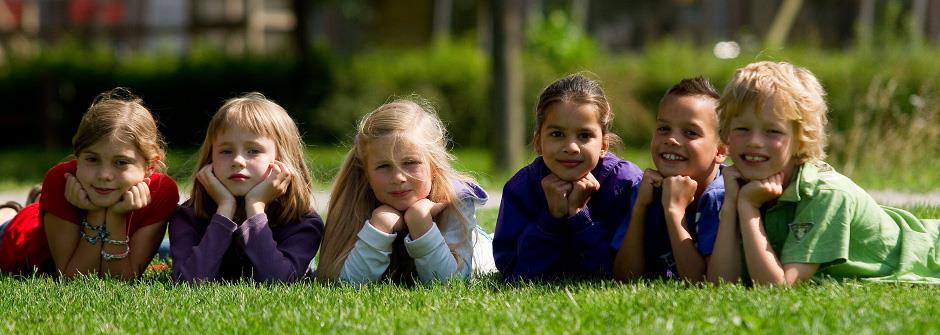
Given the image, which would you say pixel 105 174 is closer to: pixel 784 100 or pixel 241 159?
pixel 241 159

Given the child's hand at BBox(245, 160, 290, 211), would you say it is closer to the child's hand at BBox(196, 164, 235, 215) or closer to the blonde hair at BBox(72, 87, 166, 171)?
the child's hand at BBox(196, 164, 235, 215)

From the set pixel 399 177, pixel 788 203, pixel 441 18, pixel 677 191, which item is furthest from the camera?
pixel 441 18

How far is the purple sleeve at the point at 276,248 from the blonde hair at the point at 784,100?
6.95ft

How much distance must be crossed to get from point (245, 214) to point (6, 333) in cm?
151

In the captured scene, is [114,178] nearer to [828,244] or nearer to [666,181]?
[666,181]

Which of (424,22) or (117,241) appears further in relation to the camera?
(424,22)

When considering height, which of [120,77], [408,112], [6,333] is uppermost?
[408,112]

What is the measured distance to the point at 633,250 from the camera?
16.9 ft

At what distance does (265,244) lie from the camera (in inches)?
216

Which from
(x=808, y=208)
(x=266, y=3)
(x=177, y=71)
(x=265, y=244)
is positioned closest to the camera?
(x=808, y=208)

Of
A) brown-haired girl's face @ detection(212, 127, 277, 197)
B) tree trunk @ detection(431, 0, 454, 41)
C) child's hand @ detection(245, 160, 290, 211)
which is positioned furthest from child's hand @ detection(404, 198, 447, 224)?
tree trunk @ detection(431, 0, 454, 41)

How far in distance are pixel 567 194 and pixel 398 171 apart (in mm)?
834

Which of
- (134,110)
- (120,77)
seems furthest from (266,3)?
(134,110)

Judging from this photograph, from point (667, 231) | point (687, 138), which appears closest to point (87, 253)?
point (667, 231)
